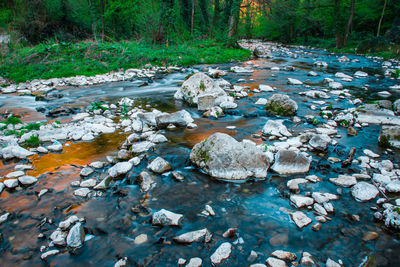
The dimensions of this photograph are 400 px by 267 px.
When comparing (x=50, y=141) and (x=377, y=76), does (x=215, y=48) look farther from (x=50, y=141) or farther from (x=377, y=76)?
(x=50, y=141)

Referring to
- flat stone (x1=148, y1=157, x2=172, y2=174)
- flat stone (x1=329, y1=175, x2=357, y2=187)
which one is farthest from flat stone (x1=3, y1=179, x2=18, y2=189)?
flat stone (x1=329, y1=175, x2=357, y2=187)

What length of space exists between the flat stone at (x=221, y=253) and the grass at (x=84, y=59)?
11578 millimetres

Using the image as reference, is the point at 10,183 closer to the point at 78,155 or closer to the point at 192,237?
the point at 78,155

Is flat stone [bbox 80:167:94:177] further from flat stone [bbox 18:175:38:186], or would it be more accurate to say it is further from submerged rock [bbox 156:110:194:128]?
submerged rock [bbox 156:110:194:128]

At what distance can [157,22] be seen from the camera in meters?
16.3

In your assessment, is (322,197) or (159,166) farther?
(159,166)

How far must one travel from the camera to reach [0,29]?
1892 cm

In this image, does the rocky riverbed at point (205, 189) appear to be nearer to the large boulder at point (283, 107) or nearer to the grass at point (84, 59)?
the large boulder at point (283, 107)

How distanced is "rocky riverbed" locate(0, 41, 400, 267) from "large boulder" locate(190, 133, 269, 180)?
0.02m

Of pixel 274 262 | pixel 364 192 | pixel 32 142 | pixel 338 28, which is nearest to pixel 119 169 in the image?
pixel 32 142

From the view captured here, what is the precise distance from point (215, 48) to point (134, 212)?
16669 millimetres

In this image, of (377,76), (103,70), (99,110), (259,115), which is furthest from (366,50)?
(99,110)

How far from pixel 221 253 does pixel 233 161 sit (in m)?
1.38

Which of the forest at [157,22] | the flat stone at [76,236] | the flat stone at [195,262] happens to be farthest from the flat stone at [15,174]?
the forest at [157,22]
